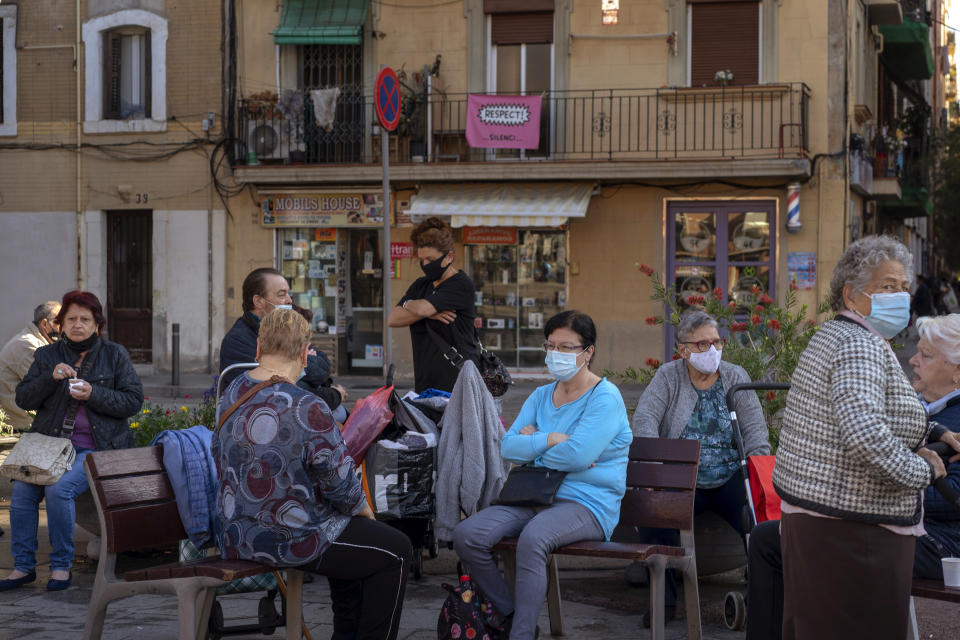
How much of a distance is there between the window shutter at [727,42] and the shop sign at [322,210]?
5.83 metres

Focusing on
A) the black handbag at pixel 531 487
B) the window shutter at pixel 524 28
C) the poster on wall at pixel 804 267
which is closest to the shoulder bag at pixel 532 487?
the black handbag at pixel 531 487

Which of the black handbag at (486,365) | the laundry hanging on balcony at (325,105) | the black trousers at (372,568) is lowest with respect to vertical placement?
the black trousers at (372,568)

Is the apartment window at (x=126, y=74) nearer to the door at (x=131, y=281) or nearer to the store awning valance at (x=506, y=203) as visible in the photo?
the door at (x=131, y=281)

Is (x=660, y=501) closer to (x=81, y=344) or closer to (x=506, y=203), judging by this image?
(x=81, y=344)

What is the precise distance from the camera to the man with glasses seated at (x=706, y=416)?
645 cm

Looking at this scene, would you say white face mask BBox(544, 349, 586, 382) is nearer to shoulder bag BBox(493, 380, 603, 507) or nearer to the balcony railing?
shoulder bag BBox(493, 380, 603, 507)

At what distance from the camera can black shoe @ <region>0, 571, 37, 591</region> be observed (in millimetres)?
6789

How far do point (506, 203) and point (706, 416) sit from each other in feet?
44.7

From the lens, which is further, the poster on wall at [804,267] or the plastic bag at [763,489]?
the poster on wall at [804,267]

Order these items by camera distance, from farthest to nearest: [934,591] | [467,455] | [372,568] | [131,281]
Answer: [131,281], [467,455], [372,568], [934,591]

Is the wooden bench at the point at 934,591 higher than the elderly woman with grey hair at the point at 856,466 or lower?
lower

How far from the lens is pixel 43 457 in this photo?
6.75 meters

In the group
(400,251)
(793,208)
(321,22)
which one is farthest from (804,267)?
(321,22)

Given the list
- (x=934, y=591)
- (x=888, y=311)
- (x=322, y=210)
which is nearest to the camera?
(x=888, y=311)
